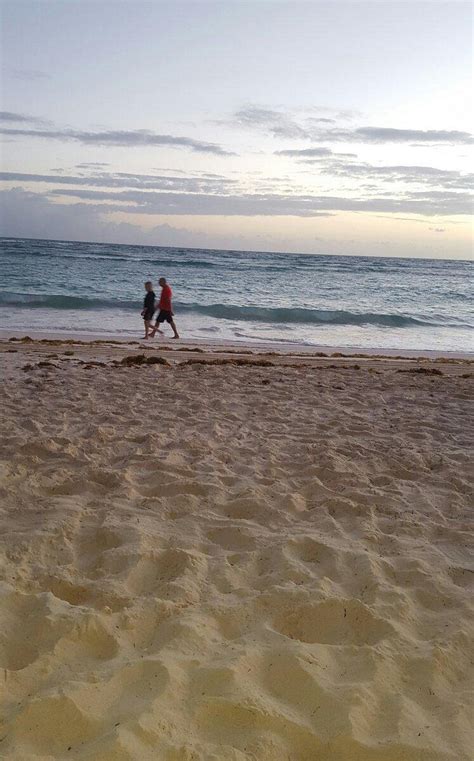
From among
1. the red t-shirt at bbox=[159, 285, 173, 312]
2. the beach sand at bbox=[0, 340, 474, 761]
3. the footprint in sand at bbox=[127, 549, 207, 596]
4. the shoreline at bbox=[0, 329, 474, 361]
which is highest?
the red t-shirt at bbox=[159, 285, 173, 312]

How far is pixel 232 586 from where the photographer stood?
299 centimetres

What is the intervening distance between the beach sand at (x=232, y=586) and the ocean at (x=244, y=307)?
10827mm

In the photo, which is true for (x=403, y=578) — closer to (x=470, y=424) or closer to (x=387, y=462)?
(x=387, y=462)

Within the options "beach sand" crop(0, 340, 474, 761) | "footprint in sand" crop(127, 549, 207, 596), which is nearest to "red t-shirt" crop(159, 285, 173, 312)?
"beach sand" crop(0, 340, 474, 761)

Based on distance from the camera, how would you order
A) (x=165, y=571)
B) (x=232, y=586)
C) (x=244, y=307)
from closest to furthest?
1. (x=232, y=586)
2. (x=165, y=571)
3. (x=244, y=307)

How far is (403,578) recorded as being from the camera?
313 centimetres

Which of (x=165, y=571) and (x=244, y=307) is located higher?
(x=244, y=307)

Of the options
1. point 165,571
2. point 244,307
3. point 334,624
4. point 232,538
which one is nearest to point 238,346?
point 244,307

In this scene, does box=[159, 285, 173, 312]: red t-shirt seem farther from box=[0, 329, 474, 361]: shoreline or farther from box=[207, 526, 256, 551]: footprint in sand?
box=[207, 526, 256, 551]: footprint in sand

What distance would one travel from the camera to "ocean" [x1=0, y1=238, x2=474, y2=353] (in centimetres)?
1794

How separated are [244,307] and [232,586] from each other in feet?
70.1

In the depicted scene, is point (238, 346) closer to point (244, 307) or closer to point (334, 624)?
point (244, 307)

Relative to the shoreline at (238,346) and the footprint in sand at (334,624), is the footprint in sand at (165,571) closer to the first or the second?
the footprint in sand at (334,624)

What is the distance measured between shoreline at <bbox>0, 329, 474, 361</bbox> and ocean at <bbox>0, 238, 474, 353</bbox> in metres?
0.57
